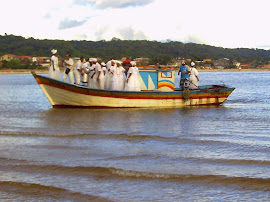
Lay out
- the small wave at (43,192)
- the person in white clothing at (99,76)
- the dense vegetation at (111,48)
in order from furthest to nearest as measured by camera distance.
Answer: the dense vegetation at (111,48)
the person in white clothing at (99,76)
the small wave at (43,192)

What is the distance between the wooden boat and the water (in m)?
3.33

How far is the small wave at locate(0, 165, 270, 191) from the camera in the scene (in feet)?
21.7

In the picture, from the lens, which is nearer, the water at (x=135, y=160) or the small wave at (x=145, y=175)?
the water at (x=135, y=160)

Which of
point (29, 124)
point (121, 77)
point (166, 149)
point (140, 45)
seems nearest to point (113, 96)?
point (121, 77)

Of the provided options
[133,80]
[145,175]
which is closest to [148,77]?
[133,80]

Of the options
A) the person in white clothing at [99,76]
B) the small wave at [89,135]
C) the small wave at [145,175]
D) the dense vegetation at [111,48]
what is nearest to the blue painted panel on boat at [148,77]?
the person in white clothing at [99,76]

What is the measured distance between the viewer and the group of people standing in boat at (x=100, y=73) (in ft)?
57.0

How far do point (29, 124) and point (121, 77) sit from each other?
222 inches

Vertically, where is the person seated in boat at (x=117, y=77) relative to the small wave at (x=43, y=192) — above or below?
above

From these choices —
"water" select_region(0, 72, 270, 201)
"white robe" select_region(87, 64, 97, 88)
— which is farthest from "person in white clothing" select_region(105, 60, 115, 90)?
"water" select_region(0, 72, 270, 201)

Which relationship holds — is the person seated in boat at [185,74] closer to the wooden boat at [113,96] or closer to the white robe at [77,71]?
the wooden boat at [113,96]

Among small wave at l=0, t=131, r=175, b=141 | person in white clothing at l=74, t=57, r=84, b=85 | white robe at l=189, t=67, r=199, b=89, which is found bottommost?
small wave at l=0, t=131, r=175, b=141

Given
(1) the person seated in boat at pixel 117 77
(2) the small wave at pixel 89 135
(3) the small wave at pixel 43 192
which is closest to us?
(3) the small wave at pixel 43 192

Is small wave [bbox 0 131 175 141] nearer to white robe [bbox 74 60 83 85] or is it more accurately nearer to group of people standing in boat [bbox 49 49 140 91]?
group of people standing in boat [bbox 49 49 140 91]
